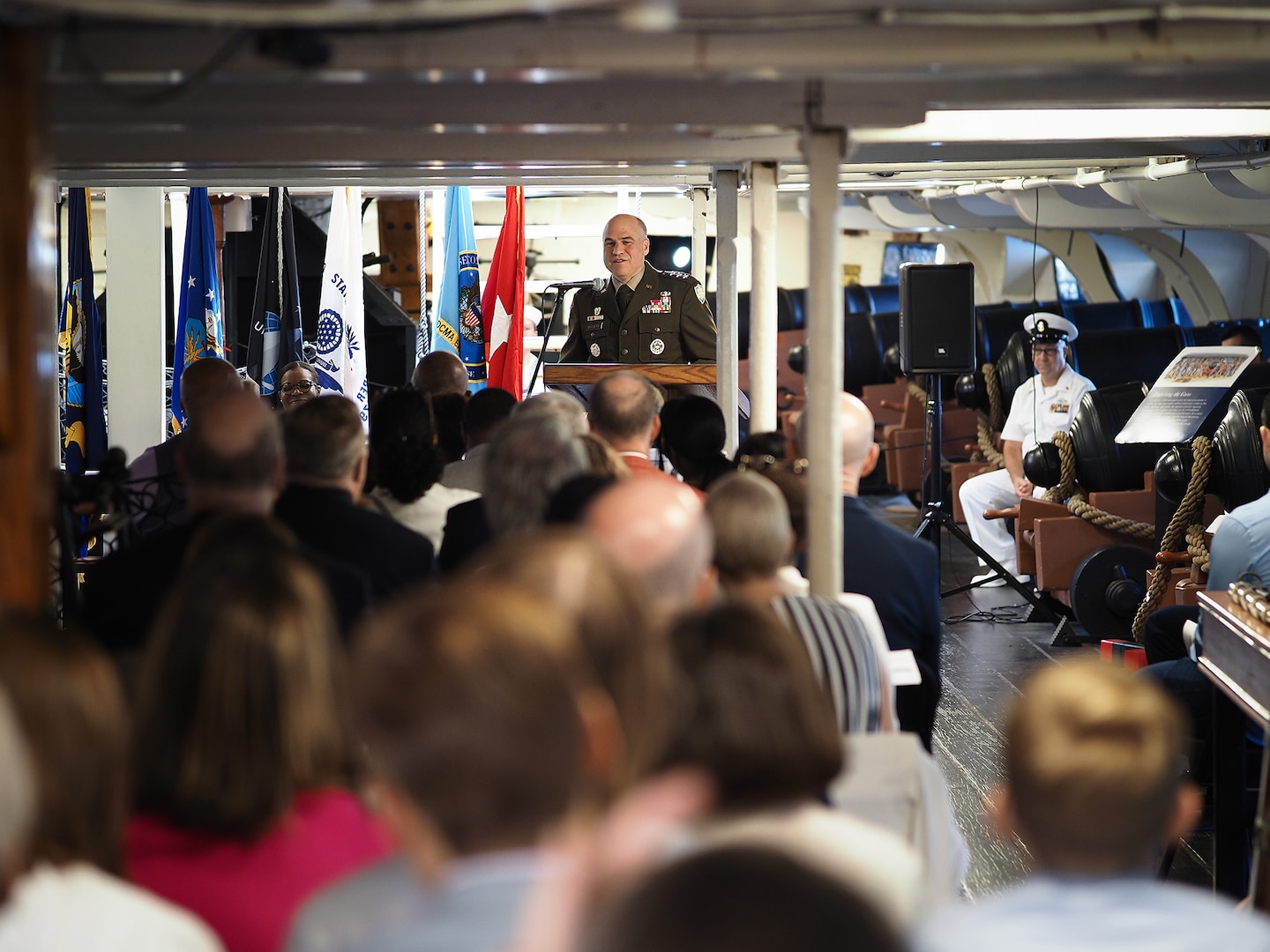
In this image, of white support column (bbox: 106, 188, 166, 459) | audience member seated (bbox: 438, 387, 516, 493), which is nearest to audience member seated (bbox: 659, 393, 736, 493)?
audience member seated (bbox: 438, 387, 516, 493)

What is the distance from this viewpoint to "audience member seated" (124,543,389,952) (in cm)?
172

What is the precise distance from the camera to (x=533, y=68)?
8.83 feet

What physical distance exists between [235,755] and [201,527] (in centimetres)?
113

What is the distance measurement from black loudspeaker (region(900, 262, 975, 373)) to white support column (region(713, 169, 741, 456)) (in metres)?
3.13

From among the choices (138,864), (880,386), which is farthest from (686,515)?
(880,386)

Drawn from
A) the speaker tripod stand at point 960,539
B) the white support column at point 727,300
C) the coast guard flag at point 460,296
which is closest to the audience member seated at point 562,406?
the white support column at point 727,300

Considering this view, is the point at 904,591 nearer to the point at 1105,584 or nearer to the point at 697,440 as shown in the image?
the point at 697,440

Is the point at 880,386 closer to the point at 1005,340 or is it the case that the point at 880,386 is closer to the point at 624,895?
the point at 1005,340

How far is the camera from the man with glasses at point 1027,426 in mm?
8914

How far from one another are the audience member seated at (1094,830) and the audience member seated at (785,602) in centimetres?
80

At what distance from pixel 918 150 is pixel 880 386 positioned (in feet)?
23.9

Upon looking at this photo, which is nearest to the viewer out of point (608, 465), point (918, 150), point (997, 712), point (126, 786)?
point (126, 786)

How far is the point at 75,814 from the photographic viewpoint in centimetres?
153

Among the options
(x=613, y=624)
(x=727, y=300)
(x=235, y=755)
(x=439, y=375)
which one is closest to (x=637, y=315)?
(x=727, y=300)
